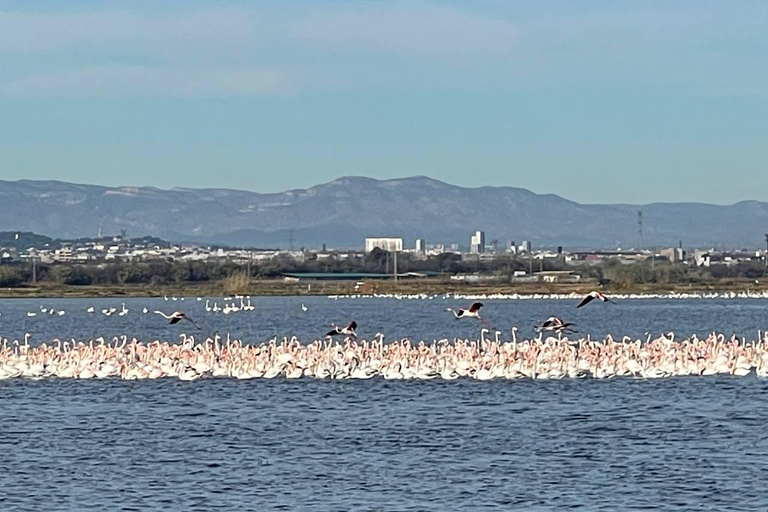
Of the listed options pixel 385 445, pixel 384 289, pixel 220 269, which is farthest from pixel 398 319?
pixel 220 269

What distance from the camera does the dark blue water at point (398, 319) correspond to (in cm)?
6438

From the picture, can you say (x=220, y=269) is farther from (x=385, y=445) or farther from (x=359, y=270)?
(x=385, y=445)

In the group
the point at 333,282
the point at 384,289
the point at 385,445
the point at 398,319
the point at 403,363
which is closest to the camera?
the point at 385,445

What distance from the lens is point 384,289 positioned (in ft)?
422

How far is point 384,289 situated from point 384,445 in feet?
333

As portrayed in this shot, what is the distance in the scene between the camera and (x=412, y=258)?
190 m

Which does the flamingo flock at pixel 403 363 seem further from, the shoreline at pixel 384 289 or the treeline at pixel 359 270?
the treeline at pixel 359 270

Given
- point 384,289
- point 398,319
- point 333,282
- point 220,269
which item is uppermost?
point 220,269

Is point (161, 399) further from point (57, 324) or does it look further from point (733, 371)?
point (57, 324)

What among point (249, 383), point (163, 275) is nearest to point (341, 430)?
point (249, 383)

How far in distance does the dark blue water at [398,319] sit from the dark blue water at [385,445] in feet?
76.7

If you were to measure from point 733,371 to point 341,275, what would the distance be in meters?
120

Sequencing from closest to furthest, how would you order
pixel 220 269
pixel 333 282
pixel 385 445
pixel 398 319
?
pixel 385 445, pixel 398 319, pixel 333 282, pixel 220 269

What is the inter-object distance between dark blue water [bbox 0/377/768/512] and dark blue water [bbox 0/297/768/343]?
23365 mm
